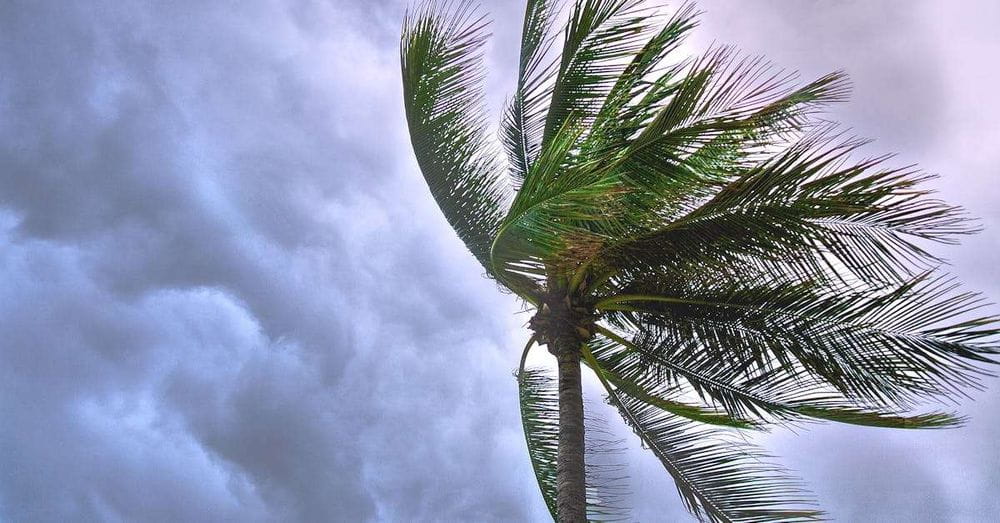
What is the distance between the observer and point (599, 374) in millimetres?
8969

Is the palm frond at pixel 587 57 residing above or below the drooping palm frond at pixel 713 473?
above

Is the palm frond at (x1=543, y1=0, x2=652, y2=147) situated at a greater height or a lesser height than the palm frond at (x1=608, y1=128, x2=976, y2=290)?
greater

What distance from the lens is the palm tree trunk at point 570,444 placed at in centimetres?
707

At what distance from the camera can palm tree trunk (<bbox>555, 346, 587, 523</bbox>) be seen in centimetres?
707

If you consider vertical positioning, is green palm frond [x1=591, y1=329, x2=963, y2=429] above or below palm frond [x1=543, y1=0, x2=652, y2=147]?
below

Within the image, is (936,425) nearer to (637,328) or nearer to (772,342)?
(772,342)

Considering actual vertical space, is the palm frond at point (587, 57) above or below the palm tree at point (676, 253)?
above

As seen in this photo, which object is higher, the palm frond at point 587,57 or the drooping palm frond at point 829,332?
the palm frond at point 587,57

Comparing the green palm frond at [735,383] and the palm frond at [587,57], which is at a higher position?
the palm frond at [587,57]

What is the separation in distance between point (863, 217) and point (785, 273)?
818mm

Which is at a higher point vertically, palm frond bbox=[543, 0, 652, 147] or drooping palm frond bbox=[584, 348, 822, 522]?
palm frond bbox=[543, 0, 652, 147]

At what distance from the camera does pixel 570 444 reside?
7.44 m

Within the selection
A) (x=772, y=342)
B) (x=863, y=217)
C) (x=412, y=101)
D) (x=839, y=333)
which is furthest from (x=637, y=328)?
(x=412, y=101)

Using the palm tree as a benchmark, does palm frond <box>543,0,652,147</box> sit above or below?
above
